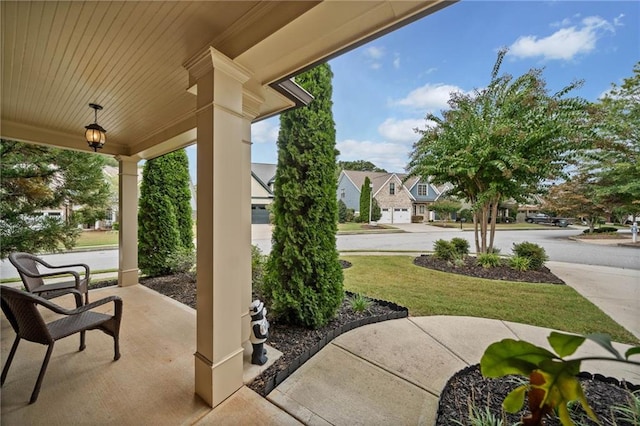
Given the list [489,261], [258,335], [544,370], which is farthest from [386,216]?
[544,370]

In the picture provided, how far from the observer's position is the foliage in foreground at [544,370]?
636 mm

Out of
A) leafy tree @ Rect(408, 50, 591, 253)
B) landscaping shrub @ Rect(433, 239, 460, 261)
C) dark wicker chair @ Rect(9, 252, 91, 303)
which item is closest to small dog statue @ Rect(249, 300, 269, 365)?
dark wicker chair @ Rect(9, 252, 91, 303)

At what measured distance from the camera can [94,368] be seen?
2.33 meters

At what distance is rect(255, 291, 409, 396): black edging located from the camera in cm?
213

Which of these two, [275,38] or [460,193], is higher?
[275,38]

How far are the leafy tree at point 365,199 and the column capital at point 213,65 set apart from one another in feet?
58.6

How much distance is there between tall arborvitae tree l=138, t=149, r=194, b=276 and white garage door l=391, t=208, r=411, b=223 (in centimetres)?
1910

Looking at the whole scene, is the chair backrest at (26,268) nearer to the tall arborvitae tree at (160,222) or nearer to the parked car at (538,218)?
the tall arborvitae tree at (160,222)

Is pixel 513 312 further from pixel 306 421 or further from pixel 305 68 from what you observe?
pixel 305 68

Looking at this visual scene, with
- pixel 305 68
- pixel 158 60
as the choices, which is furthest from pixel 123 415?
pixel 305 68

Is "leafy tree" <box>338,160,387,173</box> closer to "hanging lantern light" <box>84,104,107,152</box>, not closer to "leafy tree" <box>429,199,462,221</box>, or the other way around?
"leafy tree" <box>429,199,462,221</box>

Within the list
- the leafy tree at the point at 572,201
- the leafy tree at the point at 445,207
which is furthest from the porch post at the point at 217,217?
the leafy tree at the point at 445,207

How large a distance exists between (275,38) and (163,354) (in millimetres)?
3063

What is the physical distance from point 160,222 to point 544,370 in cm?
615
